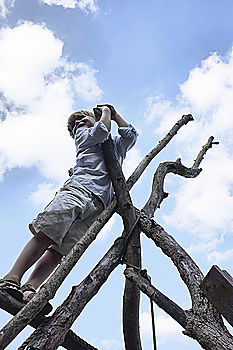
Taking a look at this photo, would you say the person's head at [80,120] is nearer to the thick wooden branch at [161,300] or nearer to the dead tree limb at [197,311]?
the dead tree limb at [197,311]

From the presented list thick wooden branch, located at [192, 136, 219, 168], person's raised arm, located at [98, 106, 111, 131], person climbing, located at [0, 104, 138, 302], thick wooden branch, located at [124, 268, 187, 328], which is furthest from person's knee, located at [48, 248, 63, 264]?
thick wooden branch, located at [192, 136, 219, 168]

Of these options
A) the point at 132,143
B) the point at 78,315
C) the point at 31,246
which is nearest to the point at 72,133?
the point at 132,143

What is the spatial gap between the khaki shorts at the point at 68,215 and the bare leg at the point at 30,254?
0.13 ft

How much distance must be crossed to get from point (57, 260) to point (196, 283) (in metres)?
0.95

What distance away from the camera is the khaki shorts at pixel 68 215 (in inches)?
106

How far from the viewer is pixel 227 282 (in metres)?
1.97

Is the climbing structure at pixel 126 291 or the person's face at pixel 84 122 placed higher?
the person's face at pixel 84 122

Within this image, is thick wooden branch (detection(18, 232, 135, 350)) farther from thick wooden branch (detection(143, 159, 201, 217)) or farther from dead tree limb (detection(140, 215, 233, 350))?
thick wooden branch (detection(143, 159, 201, 217))

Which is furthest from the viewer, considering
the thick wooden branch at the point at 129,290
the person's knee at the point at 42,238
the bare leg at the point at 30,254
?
the thick wooden branch at the point at 129,290

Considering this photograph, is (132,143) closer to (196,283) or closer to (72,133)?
(72,133)

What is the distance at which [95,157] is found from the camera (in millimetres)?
3197

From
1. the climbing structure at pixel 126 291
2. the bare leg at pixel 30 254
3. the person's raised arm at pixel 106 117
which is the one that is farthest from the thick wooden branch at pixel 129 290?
the bare leg at pixel 30 254

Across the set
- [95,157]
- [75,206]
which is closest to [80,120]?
[95,157]

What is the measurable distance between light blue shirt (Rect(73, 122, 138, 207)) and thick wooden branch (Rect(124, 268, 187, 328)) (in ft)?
2.20
